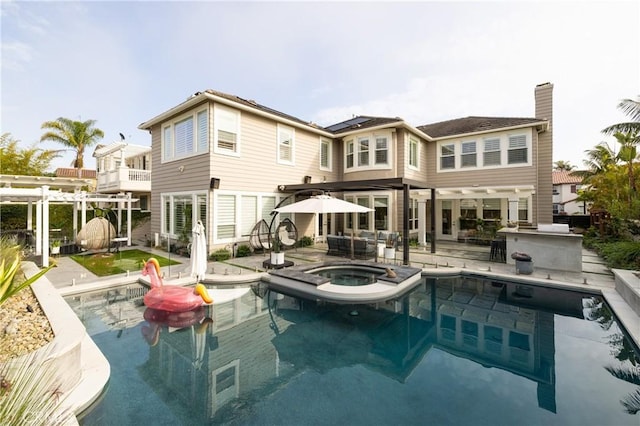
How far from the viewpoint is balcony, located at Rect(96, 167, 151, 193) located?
1642cm

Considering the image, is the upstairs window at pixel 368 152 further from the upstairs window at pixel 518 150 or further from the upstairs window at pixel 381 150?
the upstairs window at pixel 518 150

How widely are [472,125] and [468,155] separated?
2112mm

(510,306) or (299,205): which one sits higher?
(299,205)

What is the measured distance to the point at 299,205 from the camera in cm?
1095

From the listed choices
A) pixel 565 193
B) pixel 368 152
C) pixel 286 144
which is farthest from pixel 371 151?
pixel 565 193

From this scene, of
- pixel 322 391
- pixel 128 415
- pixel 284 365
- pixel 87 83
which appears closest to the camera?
pixel 128 415

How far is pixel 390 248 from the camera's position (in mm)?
11406

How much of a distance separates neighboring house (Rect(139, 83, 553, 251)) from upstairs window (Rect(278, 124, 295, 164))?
0.05 metres

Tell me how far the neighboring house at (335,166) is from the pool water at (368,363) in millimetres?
5739

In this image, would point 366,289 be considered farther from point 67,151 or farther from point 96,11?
point 67,151

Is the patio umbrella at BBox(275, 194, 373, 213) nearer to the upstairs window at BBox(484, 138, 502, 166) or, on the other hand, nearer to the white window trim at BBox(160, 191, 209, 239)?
the white window trim at BBox(160, 191, 209, 239)

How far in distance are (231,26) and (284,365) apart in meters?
12.7

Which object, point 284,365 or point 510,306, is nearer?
point 284,365

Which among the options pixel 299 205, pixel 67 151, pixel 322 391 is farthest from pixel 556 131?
pixel 67 151
